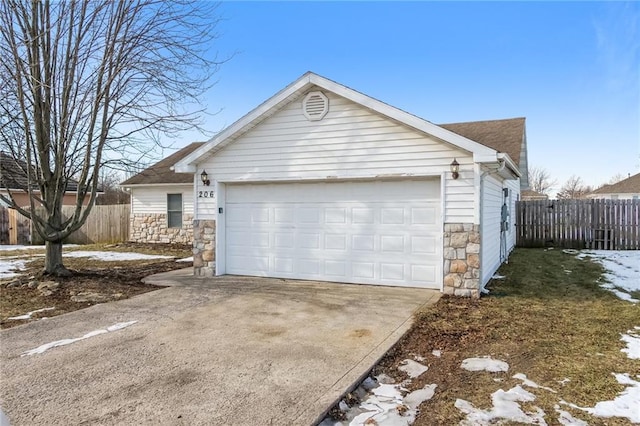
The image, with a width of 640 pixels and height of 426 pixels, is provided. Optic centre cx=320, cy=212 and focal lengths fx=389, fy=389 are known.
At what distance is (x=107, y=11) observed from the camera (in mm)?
7832

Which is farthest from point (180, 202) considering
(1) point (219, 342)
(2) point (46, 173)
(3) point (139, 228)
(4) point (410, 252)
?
(1) point (219, 342)

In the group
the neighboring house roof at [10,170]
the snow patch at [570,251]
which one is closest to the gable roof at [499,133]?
the snow patch at [570,251]

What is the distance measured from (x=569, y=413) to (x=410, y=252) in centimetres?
440

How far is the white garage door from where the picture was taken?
718 centimetres

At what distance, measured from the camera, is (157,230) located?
53.5 feet

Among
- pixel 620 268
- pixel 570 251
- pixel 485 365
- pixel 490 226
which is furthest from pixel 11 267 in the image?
pixel 570 251

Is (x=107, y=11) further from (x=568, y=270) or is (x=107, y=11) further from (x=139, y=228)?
(x=568, y=270)

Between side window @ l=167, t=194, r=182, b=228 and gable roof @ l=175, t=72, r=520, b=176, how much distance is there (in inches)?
302

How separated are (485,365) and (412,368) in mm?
731

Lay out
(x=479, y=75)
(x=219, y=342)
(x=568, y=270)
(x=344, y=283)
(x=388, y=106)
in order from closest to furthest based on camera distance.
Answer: (x=219, y=342), (x=388, y=106), (x=344, y=283), (x=568, y=270), (x=479, y=75)

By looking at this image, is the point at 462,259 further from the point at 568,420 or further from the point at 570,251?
the point at 570,251

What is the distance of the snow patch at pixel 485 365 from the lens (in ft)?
12.4

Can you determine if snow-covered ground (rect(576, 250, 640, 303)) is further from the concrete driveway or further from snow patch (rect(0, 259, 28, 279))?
snow patch (rect(0, 259, 28, 279))

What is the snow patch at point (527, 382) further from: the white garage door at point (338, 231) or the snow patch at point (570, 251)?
the snow patch at point (570, 251)
